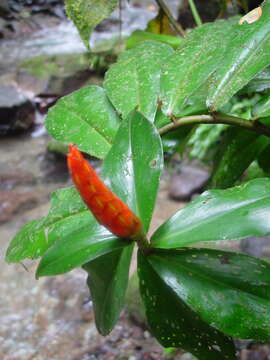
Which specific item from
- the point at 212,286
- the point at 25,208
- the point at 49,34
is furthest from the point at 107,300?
the point at 49,34

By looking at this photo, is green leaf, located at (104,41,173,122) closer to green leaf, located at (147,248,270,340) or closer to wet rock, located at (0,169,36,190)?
green leaf, located at (147,248,270,340)

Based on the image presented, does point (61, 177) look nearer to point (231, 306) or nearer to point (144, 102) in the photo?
point (144, 102)

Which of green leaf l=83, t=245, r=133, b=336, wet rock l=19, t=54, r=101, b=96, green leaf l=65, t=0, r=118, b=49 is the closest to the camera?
green leaf l=83, t=245, r=133, b=336

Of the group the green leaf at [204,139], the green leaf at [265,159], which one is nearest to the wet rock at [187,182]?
the green leaf at [204,139]

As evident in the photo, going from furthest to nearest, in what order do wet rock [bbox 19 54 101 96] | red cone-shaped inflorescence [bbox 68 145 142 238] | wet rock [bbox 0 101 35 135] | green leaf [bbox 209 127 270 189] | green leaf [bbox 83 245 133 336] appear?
wet rock [bbox 19 54 101 96], wet rock [bbox 0 101 35 135], green leaf [bbox 209 127 270 189], green leaf [bbox 83 245 133 336], red cone-shaped inflorescence [bbox 68 145 142 238]

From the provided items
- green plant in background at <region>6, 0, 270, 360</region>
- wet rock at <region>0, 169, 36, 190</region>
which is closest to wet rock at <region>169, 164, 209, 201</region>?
wet rock at <region>0, 169, 36, 190</region>

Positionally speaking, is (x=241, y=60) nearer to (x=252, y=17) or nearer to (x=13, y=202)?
(x=252, y=17)

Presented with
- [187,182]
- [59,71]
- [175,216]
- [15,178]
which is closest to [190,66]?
[175,216]
